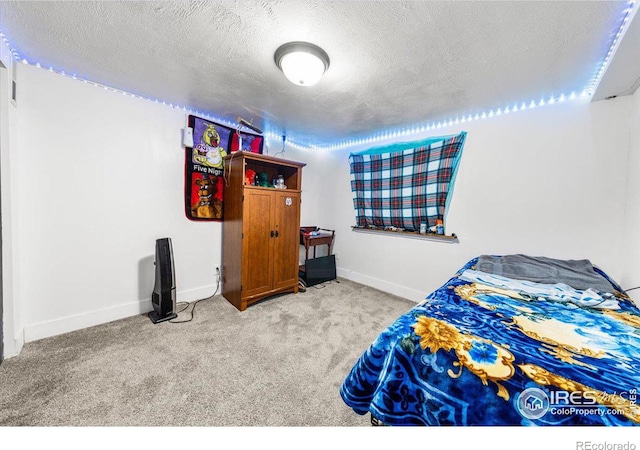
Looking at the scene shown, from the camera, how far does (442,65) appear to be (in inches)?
66.0

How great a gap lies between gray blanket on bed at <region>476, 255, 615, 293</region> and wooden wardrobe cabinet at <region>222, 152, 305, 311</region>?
6.75 feet

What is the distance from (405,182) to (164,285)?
2965mm

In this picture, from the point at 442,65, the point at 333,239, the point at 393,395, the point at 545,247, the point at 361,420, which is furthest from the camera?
the point at 333,239

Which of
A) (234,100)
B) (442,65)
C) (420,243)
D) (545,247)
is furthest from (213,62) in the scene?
(545,247)

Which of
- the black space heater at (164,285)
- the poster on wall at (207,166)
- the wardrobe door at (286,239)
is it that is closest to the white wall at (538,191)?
the wardrobe door at (286,239)

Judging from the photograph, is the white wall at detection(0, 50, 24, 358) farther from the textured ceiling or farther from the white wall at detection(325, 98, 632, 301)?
the white wall at detection(325, 98, 632, 301)

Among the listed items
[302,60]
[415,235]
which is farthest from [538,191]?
[302,60]

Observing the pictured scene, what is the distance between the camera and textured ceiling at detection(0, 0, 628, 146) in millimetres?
1236

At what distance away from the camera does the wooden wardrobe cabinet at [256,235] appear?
2.57m

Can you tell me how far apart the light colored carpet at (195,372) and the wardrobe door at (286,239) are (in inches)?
21.8

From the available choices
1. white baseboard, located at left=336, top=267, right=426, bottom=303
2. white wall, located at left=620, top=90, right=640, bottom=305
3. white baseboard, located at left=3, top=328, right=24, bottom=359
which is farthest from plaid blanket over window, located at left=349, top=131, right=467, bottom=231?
white baseboard, located at left=3, top=328, right=24, bottom=359

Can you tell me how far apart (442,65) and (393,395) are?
2.06m

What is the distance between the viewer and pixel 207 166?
2.77 meters
